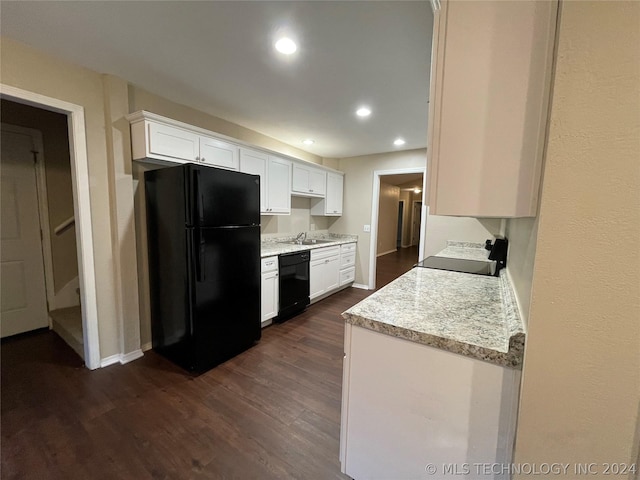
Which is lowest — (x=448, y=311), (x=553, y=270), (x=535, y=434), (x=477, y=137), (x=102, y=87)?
(x=535, y=434)

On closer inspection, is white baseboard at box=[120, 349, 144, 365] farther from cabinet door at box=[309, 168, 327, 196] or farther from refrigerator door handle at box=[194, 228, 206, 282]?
cabinet door at box=[309, 168, 327, 196]

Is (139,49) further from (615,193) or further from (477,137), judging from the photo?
(615,193)

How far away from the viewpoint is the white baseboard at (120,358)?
2178 mm

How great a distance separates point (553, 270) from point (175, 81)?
8.95 ft

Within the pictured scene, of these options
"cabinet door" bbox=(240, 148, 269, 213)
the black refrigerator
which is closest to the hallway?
"cabinet door" bbox=(240, 148, 269, 213)

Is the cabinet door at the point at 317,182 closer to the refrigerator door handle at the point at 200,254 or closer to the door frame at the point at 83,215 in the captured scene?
the refrigerator door handle at the point at 200,254

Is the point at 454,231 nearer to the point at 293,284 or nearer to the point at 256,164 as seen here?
the point at 293,284

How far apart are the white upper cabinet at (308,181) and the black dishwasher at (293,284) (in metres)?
1.01

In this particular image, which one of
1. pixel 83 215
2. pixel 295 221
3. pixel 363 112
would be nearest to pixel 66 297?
pixel 83 215

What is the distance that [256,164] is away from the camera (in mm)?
3000

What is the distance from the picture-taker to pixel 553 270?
595 millimetres

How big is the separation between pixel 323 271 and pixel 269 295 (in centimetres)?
114

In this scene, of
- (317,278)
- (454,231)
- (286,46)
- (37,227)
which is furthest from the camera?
(454,231)

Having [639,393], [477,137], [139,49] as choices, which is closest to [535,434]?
[639,393]
